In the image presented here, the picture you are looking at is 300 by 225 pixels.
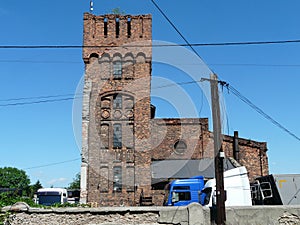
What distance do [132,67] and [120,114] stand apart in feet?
11.8

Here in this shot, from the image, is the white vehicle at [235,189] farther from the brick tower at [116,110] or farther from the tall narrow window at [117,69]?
the tall narrow window at [117,69]

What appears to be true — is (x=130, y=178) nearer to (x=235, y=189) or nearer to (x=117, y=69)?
(x=117, y=69)

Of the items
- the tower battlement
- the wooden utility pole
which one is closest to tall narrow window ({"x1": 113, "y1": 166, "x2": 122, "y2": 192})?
the tower battlement

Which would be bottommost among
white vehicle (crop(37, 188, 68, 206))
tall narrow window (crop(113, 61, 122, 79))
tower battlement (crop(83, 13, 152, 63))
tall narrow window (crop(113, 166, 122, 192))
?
white vehicle (crop(37, 188, 68, 206))

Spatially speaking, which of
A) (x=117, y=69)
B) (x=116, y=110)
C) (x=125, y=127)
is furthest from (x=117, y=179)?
(x=117, y=69)

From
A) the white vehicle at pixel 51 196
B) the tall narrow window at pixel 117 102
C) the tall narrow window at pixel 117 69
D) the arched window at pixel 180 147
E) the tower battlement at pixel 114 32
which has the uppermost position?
the tower battlement at pixel 114 32

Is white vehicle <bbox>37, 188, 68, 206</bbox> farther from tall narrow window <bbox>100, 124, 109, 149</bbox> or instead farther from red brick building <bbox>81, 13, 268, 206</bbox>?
tall narrow window <bbox>100, 124, 109, 149</bbox>

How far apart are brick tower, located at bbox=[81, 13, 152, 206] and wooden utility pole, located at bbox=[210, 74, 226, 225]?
14117 millimetres

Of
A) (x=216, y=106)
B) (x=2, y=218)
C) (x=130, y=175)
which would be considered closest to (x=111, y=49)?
(x=130, y=175)

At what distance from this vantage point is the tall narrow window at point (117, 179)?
24.8 metres

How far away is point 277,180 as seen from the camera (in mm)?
16859

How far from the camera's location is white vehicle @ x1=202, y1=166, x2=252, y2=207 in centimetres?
1623

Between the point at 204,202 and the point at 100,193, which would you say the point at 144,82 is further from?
the point at 204,202

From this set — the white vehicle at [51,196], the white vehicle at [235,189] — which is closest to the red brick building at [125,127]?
the white vehicle at [235,189]
